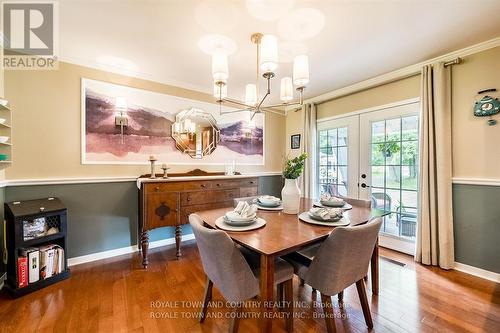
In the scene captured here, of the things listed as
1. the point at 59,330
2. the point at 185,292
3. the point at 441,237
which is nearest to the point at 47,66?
the point at 59,330

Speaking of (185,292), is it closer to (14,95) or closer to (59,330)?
(59,330)

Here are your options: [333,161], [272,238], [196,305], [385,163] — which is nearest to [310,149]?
[333,161]

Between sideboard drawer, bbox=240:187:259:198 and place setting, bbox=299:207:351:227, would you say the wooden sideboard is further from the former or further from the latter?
place setting, bbox=299:207:351:227

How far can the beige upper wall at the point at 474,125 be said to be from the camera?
82.1 inches

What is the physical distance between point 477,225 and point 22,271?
14.4 feet

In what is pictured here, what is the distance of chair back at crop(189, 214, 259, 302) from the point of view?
1143 mm

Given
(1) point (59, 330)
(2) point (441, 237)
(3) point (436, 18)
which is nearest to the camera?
(1) point (59, 330)

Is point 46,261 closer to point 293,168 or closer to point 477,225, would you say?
point 293,168

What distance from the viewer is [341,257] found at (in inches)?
48.4

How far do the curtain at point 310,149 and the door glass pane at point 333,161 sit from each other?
0.13 m

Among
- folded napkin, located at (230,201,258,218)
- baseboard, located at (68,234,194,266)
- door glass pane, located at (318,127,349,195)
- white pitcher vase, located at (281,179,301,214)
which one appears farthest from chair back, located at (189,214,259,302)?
door glass pane, located at (318,127,349,195)

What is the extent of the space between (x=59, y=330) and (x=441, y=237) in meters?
3.55

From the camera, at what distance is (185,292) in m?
1.95

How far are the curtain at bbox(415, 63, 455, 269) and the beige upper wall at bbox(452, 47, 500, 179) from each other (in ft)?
0.27
